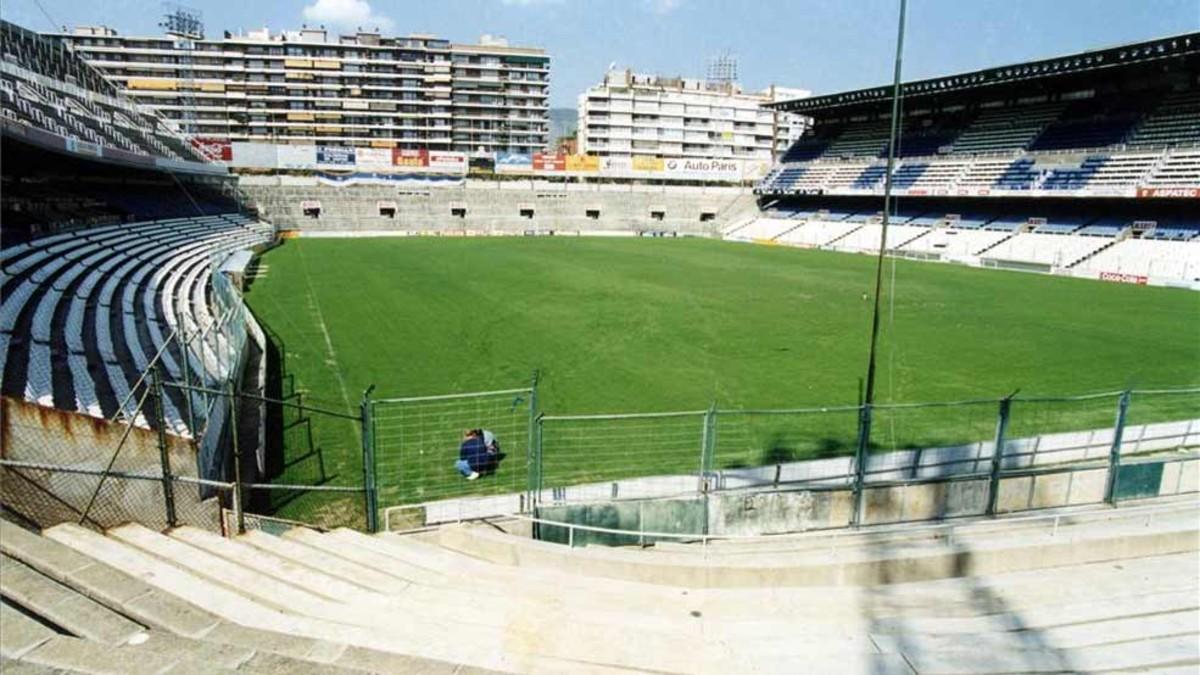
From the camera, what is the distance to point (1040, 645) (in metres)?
5.14

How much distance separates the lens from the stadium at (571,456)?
499 centimetres

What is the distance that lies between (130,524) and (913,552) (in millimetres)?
6926

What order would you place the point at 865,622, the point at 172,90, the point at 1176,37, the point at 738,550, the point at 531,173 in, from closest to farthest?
the point at 865,622
the point at 738,550
the point at 1176,37
the point at 531,173
the point at 172,90

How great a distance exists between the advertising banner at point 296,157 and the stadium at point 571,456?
21482 mm

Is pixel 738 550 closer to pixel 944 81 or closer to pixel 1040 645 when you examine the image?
pixel 1040 645

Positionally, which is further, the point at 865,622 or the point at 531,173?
the point at 531,173

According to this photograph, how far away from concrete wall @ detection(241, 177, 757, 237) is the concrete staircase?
172 feet

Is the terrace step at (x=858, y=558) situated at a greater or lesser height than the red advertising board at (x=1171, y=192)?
lesser

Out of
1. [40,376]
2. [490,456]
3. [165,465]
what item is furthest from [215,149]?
[165,465]

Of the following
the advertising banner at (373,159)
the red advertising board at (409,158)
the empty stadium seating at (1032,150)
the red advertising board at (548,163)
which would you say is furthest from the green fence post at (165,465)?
the red advertising board at (548,163)

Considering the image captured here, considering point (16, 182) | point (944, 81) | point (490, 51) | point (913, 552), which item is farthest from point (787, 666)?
point (490, 51)

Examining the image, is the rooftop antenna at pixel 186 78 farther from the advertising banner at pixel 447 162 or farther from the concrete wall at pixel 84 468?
the concrete wall at pixel 84 468

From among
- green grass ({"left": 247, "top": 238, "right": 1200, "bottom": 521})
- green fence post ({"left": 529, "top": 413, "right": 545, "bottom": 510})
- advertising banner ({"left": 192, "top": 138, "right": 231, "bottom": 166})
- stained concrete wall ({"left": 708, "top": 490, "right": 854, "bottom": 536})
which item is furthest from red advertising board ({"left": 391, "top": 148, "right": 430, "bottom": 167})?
stained concrete wall ({"left": 708, "top": 490, "right": 854, "bottom": 536})

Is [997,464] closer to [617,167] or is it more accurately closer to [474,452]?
[474,452]
